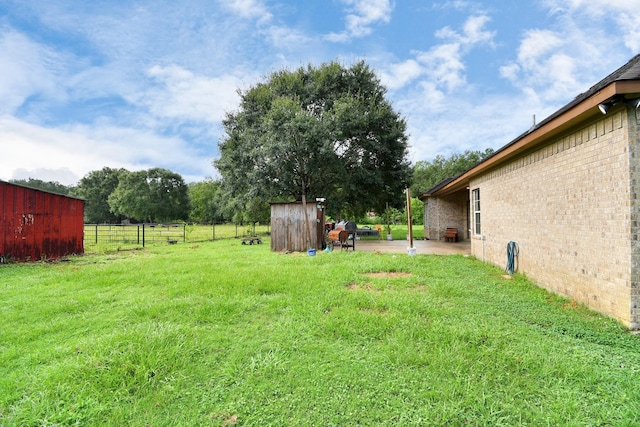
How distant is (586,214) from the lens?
13.6 feet

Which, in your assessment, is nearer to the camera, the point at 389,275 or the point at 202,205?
the point at 389,275

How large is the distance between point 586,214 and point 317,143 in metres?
11.6

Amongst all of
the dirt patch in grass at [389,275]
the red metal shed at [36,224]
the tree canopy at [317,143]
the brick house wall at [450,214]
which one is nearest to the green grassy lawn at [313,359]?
the dirt patch in grass at [389,275]

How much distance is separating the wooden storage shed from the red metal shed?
752 centimetres

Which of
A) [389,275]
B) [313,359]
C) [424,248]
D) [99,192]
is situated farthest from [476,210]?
[99,192]

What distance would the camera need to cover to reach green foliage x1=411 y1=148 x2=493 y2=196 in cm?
4131

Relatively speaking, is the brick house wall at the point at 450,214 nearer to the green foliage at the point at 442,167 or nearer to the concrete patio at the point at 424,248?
the concrete patio at the point at 424,248

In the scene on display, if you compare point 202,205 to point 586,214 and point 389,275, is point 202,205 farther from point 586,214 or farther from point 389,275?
point 586,214

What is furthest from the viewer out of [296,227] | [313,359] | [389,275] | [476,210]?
[296,227]

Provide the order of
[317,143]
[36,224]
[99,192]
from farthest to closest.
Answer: [99,192] < [317,143] < [36,224]

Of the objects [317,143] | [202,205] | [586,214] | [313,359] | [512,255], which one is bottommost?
[313,359]

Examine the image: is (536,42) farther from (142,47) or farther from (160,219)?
(160,219)

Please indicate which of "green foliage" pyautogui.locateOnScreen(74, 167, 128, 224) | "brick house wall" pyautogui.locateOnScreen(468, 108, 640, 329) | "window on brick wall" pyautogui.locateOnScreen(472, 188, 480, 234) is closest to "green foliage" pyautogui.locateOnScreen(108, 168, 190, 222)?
"green foliage" pyautogui.locateOnScreen(74, 167, 128, 224)

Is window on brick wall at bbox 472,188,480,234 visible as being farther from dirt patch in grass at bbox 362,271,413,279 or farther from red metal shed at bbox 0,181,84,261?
red metal shed at bbox 0,181,84,261
